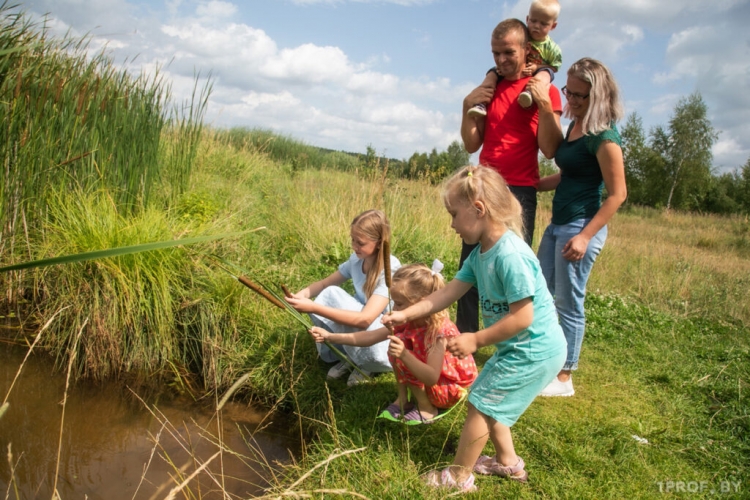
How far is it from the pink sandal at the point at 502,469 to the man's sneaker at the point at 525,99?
1933 mm

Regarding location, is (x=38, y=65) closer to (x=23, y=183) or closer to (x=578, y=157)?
(x=23, y=183)

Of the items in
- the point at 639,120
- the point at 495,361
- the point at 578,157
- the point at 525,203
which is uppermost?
the point at 639,120

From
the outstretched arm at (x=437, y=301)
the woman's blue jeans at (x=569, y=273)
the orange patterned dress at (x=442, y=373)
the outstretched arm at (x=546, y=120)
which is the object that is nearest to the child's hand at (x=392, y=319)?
the outstretched arm at (x=437, y=301)

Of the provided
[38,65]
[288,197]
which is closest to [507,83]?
[38,65]

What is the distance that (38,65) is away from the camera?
4000 mm

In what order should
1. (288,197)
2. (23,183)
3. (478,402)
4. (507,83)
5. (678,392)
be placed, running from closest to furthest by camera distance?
(478,402) → (507,83) → (678,392) → (23,183) → (288,197)

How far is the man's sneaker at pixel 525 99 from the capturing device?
2.99 m

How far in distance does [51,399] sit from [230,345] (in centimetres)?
117

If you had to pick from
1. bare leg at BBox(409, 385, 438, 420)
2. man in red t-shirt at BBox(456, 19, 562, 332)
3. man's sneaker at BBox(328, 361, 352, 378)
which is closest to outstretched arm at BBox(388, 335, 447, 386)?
bare leg at BBox(409, 385, 438, 420)

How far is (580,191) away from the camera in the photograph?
299 centimetres

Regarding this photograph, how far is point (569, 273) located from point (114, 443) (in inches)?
113

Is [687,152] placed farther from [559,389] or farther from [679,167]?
[559,389]

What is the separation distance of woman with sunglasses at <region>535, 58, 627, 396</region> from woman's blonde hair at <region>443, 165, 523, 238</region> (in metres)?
0.89

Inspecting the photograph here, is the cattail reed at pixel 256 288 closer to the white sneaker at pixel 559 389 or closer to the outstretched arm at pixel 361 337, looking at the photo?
the outstretched arm at pixel 361 337
